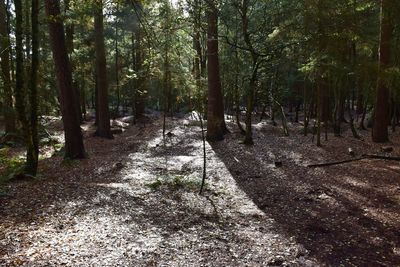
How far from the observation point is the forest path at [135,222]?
627cm

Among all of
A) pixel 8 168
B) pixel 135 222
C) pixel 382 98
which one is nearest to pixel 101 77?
pixel 8 168

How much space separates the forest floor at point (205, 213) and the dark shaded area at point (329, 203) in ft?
0.10

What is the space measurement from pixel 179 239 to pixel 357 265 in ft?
11.1

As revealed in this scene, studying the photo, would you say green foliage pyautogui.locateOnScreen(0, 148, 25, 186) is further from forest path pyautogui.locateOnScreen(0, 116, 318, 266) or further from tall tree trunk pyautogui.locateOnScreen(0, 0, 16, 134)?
tall tree trunk pyautogui.locateOnScreen(0, 0, 16, 134)

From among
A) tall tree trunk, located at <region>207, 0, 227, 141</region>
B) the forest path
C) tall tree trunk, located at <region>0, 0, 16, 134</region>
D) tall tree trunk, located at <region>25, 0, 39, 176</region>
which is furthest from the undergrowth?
tall tree trunk, located at <region>207, 0, 227, 141</region>

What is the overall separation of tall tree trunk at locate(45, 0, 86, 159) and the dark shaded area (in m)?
6.14

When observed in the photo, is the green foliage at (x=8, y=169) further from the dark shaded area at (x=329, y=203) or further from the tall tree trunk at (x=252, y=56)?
the tall tree trunk at (x=252, y=56)

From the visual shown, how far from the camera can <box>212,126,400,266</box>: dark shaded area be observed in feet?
23.1

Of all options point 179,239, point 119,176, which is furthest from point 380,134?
point 179,239

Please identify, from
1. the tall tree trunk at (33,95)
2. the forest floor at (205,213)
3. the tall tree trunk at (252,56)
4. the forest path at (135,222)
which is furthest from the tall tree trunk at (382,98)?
the tall tree trunk at (33,95)

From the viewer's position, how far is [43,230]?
6.86 meters

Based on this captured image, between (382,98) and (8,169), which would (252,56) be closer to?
(382,98)

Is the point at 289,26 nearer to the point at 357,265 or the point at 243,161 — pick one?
the point at 243,161

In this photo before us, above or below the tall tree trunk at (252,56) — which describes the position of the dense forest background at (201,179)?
below
